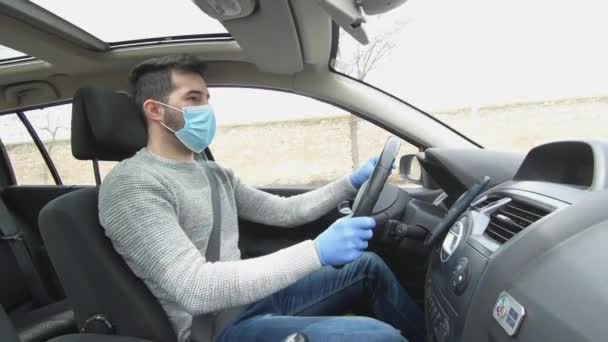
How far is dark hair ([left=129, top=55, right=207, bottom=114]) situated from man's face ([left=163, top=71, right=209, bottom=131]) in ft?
0.06

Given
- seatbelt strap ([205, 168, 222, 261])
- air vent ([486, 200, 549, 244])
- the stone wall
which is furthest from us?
the stone wall

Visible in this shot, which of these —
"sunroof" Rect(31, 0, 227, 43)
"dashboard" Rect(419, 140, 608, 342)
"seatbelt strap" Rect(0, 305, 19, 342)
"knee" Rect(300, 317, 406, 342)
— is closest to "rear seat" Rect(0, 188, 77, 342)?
"seatbelt strap" Rect(0, 305, 19, 342)

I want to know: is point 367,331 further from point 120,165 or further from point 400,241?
point 120,165

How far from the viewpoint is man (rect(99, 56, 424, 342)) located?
102 cm

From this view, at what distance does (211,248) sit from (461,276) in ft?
2.56

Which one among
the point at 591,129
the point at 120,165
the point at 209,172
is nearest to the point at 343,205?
the point at 209,172

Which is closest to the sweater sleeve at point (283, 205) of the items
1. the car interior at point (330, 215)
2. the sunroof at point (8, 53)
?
the car interior at point (330, 215)

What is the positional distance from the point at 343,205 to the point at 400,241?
0.27 metres

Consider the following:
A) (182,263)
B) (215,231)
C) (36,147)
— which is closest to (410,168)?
(215,231)

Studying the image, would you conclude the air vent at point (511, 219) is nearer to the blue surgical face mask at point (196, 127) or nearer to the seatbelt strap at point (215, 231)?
the seatbelt strap at point (215, 231)

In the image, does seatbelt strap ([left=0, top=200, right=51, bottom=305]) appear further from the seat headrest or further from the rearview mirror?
the rearview mirror

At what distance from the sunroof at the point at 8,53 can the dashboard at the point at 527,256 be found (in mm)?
2334

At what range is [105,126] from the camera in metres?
1.36

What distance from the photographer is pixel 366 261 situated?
61.4 inches
